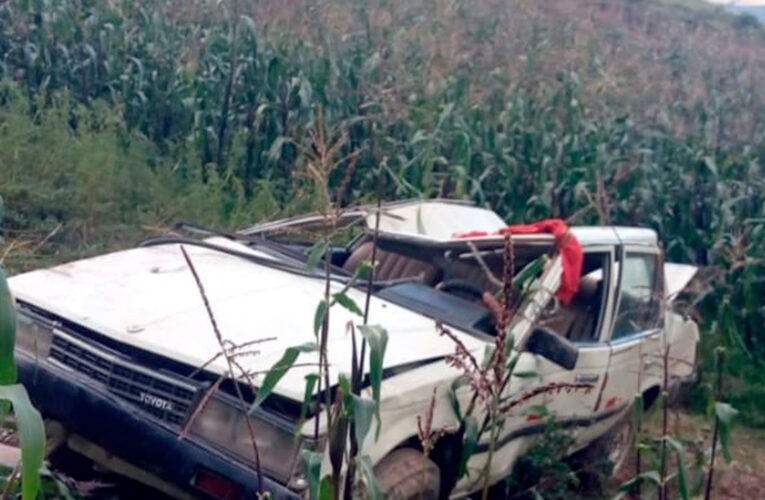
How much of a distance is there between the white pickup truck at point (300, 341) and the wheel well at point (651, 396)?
0.07ft

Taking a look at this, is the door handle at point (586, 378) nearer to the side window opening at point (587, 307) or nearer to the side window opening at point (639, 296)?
the side window opening at point (587, 307)

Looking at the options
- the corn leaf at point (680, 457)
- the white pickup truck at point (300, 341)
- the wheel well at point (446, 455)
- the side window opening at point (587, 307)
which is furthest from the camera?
the side window opening at point (587, 307)

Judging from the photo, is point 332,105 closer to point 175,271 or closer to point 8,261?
point 8,261

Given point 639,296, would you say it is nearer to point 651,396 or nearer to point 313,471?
point 651,396

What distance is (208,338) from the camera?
542cm

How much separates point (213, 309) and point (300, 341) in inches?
20.4

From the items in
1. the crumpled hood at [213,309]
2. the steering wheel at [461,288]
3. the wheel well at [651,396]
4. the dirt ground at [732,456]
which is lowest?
the dirt ground at [732,456]

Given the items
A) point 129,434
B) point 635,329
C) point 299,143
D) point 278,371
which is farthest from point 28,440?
point 299,143

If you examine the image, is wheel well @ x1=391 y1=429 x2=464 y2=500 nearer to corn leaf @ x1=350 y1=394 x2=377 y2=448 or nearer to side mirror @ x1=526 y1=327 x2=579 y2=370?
side mirror @ x1=526 y1=327 x2=579 y2=370

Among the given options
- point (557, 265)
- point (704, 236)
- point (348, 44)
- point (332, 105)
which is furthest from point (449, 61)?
point (557, 265)

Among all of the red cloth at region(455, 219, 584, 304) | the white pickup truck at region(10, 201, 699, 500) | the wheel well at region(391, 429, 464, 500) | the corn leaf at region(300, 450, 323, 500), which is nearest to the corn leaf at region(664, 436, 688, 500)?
the white pickup truck at region(10, 201, 699, 500)

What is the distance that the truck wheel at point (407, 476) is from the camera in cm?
529

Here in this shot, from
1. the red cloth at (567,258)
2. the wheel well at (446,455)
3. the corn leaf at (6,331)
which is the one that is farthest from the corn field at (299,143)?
the corn leaf at (6,331)

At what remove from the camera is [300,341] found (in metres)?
→ 5.50
